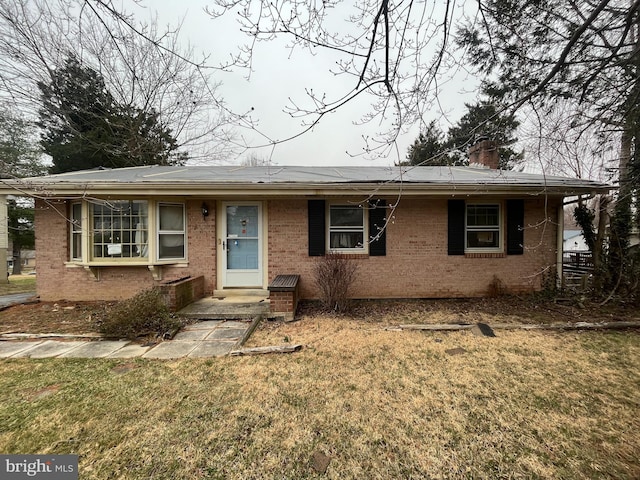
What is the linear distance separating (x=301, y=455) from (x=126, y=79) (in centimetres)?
1631

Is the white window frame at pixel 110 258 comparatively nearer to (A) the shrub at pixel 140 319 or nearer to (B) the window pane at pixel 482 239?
(A) the shrub at pixel 140 319

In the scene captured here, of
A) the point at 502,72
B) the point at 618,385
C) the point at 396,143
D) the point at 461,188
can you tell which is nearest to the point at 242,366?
the point at 396,143

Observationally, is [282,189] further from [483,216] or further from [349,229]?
[483,216]

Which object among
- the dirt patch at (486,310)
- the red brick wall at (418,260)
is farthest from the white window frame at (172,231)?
the dirt patch at (486,310)

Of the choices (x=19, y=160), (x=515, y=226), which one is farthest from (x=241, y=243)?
(x=19, y=160)

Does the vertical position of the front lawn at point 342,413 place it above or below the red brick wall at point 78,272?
below

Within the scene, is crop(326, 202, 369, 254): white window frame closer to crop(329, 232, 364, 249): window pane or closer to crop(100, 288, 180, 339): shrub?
crop(329, 232, 364, 249): window pane

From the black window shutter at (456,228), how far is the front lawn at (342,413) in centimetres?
291

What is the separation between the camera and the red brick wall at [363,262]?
20.1ft

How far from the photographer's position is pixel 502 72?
4559 millimetres

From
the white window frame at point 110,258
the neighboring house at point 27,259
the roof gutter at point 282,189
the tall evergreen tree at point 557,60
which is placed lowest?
the neighboring house at point 27,259

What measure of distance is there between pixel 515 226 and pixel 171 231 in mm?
8257

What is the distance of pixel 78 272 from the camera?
20.2 feet

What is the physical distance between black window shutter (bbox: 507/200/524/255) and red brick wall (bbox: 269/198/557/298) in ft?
0.55
